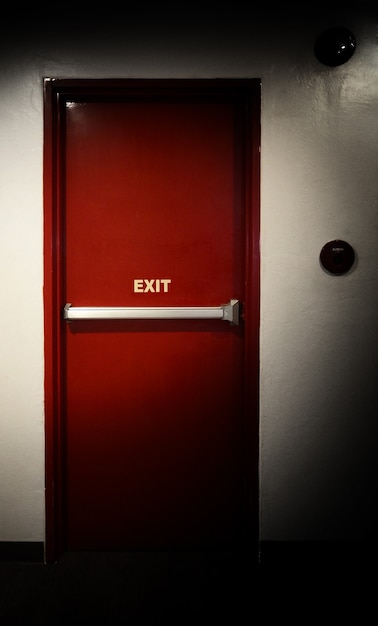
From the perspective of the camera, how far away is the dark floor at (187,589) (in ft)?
5.81

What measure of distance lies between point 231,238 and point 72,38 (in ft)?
3.81

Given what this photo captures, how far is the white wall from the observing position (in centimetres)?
202

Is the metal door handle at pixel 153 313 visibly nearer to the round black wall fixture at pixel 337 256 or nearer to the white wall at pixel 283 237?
the white wall at pixel 283 237

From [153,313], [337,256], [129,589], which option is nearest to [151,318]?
[153,313]

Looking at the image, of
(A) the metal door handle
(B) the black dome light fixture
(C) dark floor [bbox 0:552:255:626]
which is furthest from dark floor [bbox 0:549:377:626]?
(B) the black dome light fixture

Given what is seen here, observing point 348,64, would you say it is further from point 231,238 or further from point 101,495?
point 101,495

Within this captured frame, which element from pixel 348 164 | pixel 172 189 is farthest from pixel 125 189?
pixel 348 164

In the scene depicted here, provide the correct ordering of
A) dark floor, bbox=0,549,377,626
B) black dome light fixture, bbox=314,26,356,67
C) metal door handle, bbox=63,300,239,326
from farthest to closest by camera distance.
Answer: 1. metal door handle, bbox=63,300,239,326
2. black dome light fixture, bbox=314,26,356,67
3. dark floor, bbox=0,549,377,626

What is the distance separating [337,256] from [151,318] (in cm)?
91

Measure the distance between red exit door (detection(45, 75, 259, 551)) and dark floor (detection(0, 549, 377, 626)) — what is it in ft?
0.38

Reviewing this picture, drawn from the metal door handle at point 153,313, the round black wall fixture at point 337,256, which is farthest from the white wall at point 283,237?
the metal door handle at point 153,313

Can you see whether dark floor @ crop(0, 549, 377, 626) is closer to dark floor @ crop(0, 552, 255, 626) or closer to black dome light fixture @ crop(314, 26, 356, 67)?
dark floor @ crop(0, 552, 255, 626)

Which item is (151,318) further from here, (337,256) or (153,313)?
(337,256)

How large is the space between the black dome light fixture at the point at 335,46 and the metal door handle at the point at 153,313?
3.81ft
